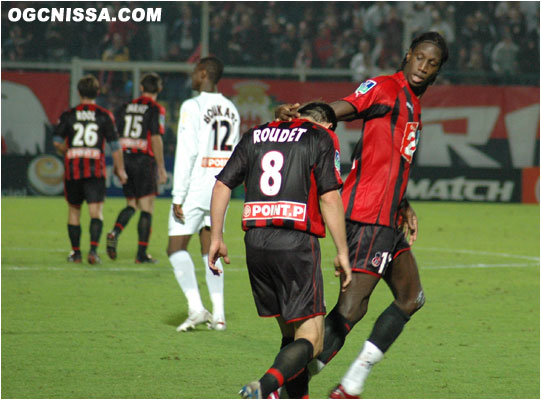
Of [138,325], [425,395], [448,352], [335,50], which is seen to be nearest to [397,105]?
[425,395]

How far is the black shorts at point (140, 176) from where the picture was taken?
11.8m

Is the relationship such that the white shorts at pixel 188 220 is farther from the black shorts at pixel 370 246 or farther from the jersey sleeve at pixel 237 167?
the jersey sleeve at pixel 237 167

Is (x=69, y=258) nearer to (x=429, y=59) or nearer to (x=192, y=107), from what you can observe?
(x=192, y=107)

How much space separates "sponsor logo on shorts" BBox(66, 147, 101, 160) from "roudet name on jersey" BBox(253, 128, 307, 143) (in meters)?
6.48

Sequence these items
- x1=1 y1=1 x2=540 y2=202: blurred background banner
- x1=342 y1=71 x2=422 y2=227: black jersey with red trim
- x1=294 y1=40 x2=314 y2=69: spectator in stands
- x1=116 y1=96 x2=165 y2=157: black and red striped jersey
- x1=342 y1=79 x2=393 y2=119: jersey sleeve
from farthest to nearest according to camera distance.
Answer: x1=294 y1=40 x2=314 y2=69: spectator in stands < x1=1 y1=1 x2=540 y2=202: blurred background banner < x1=116 y1=96 x2=165 y2=157: black and red striped jersey < x1=342 y1=71 x2=422 y2=227: black jersey with red trim < x1=342 y1=79 x2=393 y2=119: jersey sleeve

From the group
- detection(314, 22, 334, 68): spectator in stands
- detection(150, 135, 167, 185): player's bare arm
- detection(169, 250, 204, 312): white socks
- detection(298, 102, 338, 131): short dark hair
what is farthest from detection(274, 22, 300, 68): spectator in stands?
detection(298, 102, 338, 131): short dark hair

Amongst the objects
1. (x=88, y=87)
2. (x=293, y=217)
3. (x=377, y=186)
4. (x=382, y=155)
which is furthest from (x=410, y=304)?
(x=88, y=87)

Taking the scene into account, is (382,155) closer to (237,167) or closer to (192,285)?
(237,167)

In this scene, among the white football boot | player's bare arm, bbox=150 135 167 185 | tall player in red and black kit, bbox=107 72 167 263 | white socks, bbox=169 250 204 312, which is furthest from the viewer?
tall player in red and black kit, bbox=107 72 167 263

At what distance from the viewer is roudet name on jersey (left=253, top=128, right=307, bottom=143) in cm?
493

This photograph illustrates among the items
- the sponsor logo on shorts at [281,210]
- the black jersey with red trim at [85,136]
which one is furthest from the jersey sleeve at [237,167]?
the black jersey with red trim at [85,136]

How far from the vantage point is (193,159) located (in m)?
7.63

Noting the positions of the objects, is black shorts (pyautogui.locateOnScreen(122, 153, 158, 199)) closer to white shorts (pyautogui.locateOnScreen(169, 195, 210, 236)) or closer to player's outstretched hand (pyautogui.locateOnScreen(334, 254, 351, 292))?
white shorts (pyautogui.locateOnScreen(169, 195, 210, 236))

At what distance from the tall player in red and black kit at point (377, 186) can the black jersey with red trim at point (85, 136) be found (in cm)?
612
